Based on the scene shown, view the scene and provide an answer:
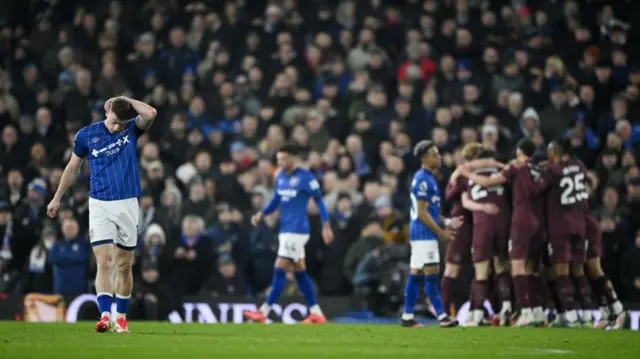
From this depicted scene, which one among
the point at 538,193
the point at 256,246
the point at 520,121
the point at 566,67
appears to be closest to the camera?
the point at 538,193

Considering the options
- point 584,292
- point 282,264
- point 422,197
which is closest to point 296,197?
point 282,264

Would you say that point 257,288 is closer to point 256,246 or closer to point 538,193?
point 256,246

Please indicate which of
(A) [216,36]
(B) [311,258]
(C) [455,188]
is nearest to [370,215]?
(B) [311,258]

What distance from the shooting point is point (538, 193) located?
1661cm

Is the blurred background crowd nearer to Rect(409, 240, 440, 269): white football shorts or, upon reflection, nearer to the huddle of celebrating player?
the huddle of celebrating player

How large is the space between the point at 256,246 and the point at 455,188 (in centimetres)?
421

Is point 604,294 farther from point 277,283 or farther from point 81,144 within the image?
point 81,144

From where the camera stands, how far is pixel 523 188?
53.9 feet

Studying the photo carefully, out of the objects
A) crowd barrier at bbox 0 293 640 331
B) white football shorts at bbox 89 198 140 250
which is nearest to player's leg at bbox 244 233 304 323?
crowd barrier at bbox 0 293 640 331

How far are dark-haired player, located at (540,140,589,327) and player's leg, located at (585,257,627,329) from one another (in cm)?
43

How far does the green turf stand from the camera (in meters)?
9.84

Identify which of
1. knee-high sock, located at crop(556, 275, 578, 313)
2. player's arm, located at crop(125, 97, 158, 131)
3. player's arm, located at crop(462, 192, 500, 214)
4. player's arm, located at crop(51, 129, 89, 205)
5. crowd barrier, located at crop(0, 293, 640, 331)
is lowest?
crowd barrier, located at crop(0, 293, 640, 331)

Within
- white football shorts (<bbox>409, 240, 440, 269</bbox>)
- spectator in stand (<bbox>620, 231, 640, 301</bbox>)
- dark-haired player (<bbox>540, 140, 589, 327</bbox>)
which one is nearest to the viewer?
white football shorts (<bbox>409, 240, 440, 269</bbox>)

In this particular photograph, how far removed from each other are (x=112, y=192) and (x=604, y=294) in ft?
25.3
